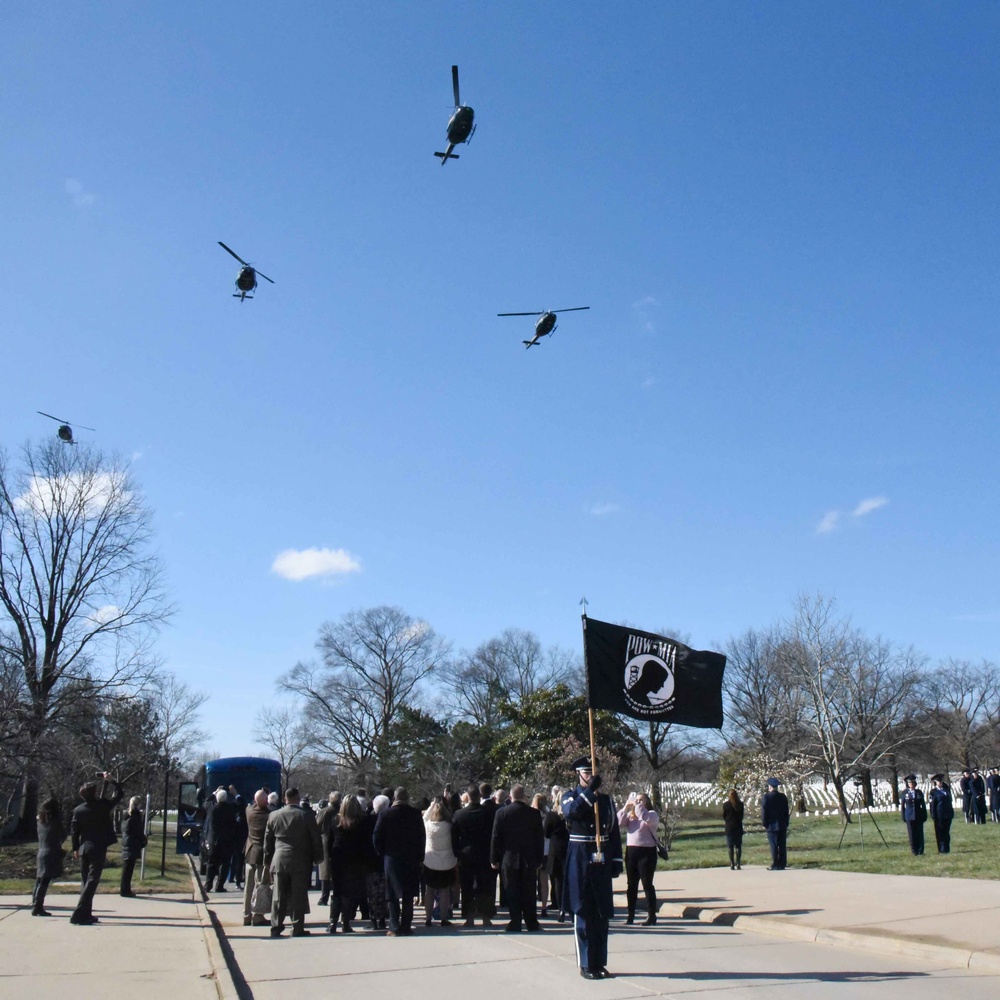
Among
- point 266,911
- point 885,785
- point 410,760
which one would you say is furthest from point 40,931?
point 885,785

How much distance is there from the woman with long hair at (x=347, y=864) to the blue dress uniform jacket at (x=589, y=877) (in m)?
4.04

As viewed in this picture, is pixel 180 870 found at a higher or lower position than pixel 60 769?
lower

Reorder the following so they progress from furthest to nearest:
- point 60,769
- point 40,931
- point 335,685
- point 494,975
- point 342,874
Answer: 1. point 335,685
2. point 60,769
3. point 342,874
4. point 40,931
5. point 494,975

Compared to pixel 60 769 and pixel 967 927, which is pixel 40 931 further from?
pixel 60 769

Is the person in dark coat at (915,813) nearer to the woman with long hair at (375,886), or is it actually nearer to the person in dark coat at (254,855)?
the woman with long hair at (375,886)

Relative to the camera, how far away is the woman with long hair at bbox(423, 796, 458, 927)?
488 inches

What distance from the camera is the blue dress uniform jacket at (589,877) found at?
843 cm

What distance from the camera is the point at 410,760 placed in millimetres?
54656

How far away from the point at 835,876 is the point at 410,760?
40.7 meters

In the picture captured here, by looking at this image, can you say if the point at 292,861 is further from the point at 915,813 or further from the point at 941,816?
the point at 941,816

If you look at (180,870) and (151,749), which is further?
(151,749)

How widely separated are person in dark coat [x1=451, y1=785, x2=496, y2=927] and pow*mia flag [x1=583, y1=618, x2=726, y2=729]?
2921mm

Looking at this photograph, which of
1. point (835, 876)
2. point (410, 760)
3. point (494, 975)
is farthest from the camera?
point (410, 760)

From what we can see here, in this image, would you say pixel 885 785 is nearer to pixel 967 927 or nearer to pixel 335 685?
pixel 335 685
